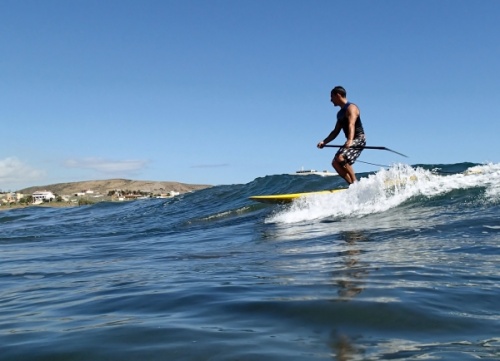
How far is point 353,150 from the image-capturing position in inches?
360

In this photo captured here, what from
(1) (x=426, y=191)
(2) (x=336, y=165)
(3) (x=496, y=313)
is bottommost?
(3) (x=496, y=313)

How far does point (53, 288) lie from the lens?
388 cm

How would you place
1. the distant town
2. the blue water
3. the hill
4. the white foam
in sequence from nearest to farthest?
the blue water < the white foam < the distant town < the hill

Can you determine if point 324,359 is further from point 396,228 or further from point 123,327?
point 396,228

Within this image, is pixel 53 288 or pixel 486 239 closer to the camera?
pixel 53 288

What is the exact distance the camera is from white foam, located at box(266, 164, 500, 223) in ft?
27.6

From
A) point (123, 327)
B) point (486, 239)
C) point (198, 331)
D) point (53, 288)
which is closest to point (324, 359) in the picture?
point (198, 331)

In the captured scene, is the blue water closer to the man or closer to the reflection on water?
the reflection on water

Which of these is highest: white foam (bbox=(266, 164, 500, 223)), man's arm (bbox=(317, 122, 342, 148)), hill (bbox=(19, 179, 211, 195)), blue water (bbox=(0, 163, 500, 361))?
hill (bbox=(19, 179, 211, 195))

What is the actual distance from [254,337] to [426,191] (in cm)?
720

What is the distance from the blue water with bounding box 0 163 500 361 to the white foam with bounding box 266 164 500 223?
95 cm

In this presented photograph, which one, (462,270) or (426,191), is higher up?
(426,191)

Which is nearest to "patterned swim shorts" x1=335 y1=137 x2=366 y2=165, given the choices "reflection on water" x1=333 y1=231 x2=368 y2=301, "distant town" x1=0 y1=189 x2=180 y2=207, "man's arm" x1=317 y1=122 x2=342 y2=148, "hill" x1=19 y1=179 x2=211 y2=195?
"man's arm" x1=317 y1=122 x2=342 y2=148

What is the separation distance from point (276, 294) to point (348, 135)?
6447 mm
